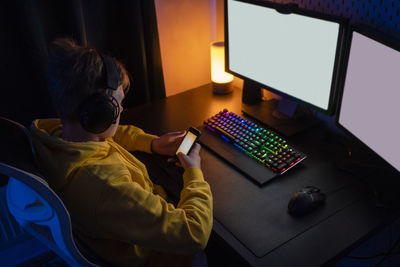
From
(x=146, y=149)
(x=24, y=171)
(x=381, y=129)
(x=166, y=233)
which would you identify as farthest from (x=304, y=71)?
(x=24, y=171)

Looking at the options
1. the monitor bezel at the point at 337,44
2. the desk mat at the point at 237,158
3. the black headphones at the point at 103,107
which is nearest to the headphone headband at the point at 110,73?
the black headphones at the point at 103,107

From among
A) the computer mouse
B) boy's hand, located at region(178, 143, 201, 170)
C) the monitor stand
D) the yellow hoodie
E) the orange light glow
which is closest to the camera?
the yellow hoodie

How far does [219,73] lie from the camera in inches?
62.5

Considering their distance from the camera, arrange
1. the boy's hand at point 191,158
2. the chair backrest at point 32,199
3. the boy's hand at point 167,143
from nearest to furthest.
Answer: the chair backrest at point 32,199 < the boy's hand at point 191,158 < the boy's hand at point 167,143

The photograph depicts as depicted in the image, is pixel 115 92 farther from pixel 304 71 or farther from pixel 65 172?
pixel 304 71

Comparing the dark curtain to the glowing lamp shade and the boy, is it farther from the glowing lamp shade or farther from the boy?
the boy

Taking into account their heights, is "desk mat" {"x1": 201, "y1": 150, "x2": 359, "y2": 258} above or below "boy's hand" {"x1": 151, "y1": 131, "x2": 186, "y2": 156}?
below

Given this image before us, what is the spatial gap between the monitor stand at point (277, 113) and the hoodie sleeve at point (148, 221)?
0.54 m

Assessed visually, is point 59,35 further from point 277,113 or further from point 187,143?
point 277,113

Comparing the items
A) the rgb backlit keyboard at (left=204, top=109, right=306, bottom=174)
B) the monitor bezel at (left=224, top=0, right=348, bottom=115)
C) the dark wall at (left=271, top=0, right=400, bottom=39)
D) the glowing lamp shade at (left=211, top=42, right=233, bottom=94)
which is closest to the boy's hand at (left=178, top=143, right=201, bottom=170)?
the rgb backlit keyboard at (left=204, top=109, right=306, bottom=174)

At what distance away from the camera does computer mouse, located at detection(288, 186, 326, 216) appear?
36.9 inches

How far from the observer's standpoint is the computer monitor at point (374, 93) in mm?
886

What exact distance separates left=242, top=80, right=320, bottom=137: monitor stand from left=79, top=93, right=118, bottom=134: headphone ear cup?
0.65 meters

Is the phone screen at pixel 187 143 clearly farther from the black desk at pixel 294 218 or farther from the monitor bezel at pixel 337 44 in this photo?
the monitor bezel at pixel 337 44
